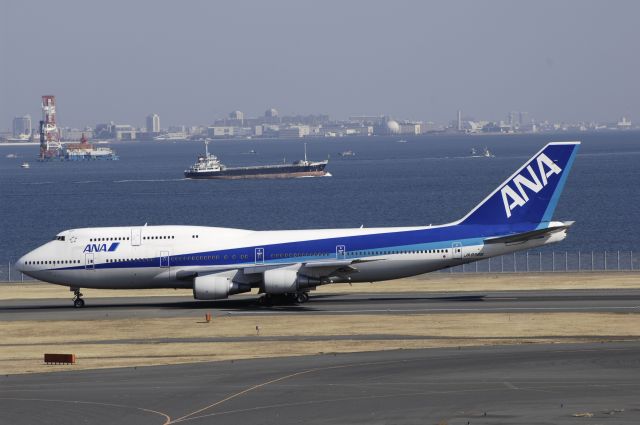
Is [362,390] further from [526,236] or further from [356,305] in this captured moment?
[526,236]

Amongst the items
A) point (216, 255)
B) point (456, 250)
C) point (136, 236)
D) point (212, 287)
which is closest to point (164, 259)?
point (136, 236)

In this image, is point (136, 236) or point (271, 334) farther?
point (136, 236)

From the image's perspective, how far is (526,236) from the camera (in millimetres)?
63312

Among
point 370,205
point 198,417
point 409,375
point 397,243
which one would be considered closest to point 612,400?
point 409,375

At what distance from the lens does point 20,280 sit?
3322 inches

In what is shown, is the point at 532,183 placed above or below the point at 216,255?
above

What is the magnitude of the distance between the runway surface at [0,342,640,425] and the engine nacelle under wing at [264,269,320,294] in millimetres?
17219

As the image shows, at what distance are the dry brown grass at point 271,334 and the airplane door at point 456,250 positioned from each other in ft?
24.3

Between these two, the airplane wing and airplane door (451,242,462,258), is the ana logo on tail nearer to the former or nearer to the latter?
the airplane wing

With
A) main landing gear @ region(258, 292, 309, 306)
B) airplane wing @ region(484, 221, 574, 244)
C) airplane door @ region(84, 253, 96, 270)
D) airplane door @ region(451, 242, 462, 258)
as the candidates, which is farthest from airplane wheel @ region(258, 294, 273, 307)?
airplane wing @ region(484, 221, 574, 244)

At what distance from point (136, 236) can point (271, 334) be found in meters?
15.9

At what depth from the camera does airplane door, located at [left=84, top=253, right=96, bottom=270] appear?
65125mm

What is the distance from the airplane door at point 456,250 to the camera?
210ft

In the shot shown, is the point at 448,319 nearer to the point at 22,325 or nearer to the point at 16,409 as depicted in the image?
the point at 22,325
